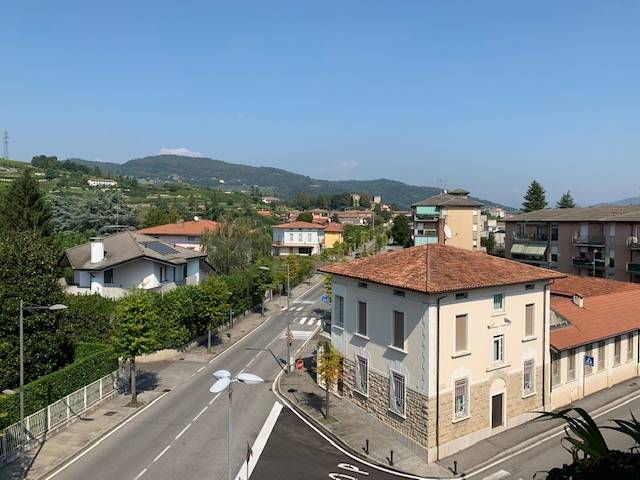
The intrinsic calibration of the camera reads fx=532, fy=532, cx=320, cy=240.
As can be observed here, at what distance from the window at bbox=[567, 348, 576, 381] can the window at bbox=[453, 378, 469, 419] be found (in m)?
8.70

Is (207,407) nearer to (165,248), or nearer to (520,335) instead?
(520,335)

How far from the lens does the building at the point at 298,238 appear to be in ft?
366

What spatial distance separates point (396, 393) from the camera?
24.5 metres

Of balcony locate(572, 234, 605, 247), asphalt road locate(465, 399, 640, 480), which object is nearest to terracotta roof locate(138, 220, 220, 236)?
balcony locate(572, 234, 605, 247)

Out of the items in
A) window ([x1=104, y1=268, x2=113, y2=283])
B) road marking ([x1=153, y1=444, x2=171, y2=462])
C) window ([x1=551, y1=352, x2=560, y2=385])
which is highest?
window ([x1=104, y1=268, x2=113, y2=283])

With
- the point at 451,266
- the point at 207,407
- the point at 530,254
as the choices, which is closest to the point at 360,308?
the point at 451,266

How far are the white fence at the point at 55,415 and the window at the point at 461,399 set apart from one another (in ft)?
58.9

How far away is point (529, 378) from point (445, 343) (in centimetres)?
677

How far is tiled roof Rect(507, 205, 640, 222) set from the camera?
54.5 m

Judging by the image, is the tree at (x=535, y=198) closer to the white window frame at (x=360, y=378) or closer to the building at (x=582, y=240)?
the building at (x=582, y=240)

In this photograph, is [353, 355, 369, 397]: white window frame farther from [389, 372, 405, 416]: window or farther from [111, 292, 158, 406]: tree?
[111, 292, 158, 406]: tree

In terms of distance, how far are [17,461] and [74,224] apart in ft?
229

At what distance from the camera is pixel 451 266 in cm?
2484

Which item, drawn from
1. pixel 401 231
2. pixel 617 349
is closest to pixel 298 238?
pixel 401 231
